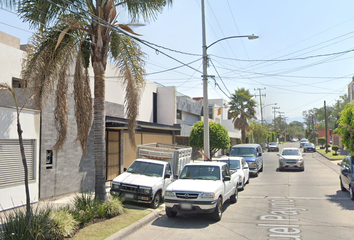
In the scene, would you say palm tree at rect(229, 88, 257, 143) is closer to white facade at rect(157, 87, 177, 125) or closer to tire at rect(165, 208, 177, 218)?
white facade at rect(157, 87, 177, 125)

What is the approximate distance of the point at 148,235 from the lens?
8094 millimetres

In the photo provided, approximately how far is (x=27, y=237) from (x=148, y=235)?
2.89m

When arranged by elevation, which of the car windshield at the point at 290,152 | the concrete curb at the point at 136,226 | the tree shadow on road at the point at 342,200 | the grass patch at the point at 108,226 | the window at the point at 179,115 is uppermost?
the window at the point at 179,115

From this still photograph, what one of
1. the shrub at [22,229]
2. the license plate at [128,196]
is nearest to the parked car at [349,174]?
the license plate at [128,196]

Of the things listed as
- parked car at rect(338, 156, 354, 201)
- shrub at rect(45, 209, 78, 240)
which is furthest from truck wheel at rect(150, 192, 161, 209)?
parked car at rect(338, 156, 354, 201)

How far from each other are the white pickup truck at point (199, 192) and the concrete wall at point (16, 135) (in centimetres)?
470

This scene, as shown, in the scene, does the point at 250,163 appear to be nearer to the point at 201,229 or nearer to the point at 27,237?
the point at 201,229

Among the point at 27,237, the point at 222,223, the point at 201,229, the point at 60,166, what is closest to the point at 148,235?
the point at 201,229

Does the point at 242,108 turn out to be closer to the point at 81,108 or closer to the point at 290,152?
the point at 290,152

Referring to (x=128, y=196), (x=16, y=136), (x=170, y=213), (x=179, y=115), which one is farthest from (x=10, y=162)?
(x=179, y=115)

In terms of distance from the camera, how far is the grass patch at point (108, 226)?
24.3 feet

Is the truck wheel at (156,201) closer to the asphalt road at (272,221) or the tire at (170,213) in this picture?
the asphalt road at (272,221)

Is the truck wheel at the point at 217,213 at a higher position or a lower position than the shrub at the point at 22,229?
lower

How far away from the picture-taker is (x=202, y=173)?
10.7m
